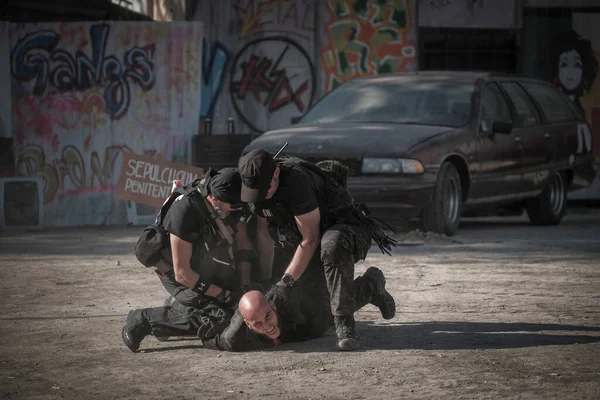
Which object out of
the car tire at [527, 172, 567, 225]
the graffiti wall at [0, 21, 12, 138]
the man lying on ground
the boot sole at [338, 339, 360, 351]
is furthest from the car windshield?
the boot sole at [338, 339, 360, 351]

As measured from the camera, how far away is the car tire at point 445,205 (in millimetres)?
11422

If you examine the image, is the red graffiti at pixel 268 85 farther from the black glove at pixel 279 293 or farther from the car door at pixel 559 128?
the black glove at pixel 279 293

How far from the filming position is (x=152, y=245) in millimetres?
6539

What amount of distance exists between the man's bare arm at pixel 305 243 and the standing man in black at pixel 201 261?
0.37 meters

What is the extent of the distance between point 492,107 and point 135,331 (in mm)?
7130

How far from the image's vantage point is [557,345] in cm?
639

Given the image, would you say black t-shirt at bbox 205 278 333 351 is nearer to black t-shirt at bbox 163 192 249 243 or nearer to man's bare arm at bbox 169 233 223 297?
man's bare arm at bbox 169 233 223 297

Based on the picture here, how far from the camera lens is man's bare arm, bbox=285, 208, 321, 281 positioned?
250 inches

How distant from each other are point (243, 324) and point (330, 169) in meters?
1.12

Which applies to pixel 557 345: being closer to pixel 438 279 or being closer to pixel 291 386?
pixel 291 386

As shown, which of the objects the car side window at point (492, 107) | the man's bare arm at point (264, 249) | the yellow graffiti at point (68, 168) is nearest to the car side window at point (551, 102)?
the car side window at point (492, 107)

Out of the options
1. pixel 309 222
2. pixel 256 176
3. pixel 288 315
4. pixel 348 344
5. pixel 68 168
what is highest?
pixel 256 176

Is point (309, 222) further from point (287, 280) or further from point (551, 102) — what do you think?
point (551, 102)

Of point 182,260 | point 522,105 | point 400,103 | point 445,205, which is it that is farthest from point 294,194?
point 522,105
